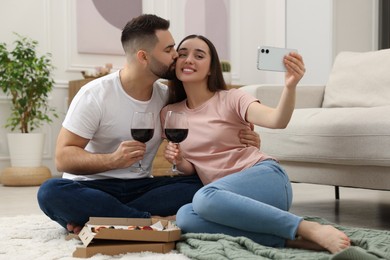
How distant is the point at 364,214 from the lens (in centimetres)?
294

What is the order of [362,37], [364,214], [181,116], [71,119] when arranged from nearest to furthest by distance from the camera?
[181,116], [71,119], [364,214], [362,37]

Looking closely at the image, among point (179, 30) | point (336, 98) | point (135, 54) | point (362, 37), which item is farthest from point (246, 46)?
point (135, 54)

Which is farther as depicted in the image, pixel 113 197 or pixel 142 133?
pixel 113 197

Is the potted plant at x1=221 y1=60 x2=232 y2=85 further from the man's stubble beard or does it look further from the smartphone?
the smartphone

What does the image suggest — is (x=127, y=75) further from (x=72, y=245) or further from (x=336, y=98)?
(x=336, y=98)

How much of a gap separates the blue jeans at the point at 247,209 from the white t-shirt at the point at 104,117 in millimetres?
389

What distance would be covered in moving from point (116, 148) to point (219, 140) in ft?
1.28

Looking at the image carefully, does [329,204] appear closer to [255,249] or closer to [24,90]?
[255,249]

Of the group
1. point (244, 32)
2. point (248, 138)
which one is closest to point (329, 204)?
point (248, 138)

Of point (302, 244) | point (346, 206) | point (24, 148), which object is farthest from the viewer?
point (24, 148)

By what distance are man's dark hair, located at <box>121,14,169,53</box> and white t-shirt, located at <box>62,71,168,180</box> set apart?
5.4 inches

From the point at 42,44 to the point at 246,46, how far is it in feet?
6.40

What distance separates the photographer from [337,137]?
8.66 feet

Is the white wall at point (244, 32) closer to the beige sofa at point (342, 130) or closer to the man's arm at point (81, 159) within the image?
the beige sofa at point (342, 130)
